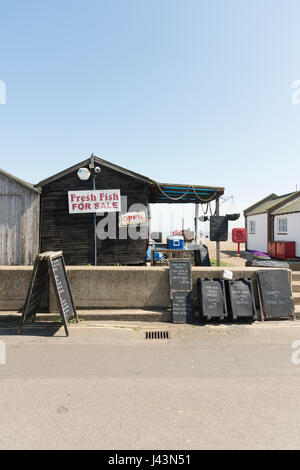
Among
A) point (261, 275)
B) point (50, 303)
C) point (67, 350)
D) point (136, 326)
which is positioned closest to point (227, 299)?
point (261, 275)

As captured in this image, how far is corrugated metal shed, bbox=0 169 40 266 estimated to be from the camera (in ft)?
33.5

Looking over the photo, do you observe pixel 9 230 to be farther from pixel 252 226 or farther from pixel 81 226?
pixel 252 226

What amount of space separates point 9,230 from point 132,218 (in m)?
4.60

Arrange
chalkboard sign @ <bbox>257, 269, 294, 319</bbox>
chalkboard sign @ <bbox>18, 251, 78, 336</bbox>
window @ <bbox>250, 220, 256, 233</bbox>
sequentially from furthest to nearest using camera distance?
window @ <bbox>250, 220, 256, 233</bbox>, chalkboard sign @ <bbox>257, 269, 294, 319</bbox>, chalkboard sign @ <bbox>18, 251, 78, 336</bbox>

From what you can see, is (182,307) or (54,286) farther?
(182,307)

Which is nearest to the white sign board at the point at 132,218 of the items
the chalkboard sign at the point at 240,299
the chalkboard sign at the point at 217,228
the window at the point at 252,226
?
the chalkboard sign at the point at 217,228

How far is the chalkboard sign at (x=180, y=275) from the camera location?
7.19 m

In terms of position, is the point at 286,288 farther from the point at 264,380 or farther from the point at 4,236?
the point at 4,236

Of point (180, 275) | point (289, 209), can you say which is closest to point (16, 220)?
point (180, 275)

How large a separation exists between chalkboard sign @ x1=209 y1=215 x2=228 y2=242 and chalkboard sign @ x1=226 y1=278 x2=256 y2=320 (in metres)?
4.41

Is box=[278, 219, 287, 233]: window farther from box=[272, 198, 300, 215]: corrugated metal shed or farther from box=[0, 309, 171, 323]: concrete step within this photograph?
box=[0, 309, 171, 323]: concrete step

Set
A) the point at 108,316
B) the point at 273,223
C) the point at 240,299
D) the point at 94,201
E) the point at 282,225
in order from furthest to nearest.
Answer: the point at 273,223, the point at 282,225, the point at 94,201, the point at 240,299, the point at 108,316

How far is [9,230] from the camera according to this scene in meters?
10.2

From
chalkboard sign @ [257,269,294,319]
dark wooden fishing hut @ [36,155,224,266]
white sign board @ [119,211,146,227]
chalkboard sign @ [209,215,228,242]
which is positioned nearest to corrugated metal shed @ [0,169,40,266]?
dark wooden fishing hut @ [36,155,224,266]
